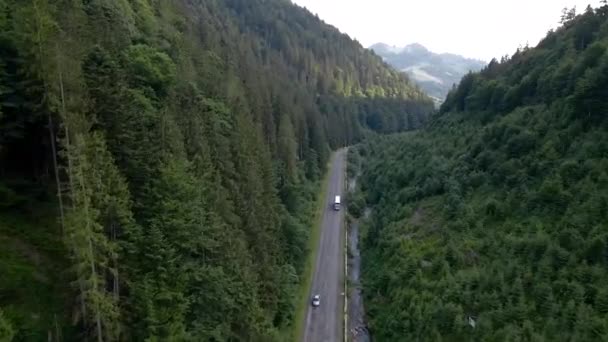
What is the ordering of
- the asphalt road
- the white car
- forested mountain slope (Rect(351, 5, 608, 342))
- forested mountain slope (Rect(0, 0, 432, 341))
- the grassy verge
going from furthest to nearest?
the white car < the grassy verge < the asphalt road < forested mountain slope (Rect(351, 5, 608, 342)) < forested mountain slope (Rect(0, 0, 432, 341))

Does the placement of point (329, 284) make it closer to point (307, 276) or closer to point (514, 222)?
point (307, 276)

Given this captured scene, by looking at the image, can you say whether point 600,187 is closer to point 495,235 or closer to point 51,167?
point 495,235

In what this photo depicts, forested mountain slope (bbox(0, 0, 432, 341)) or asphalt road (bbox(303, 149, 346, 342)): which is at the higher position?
forested mountain slope (bbox(0, 0, 432, 341))

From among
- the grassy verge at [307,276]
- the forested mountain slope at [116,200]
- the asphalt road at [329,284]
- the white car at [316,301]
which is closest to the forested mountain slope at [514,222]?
the asphalt road at [329,284]

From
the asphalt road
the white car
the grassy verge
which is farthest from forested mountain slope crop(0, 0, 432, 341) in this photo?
the white car

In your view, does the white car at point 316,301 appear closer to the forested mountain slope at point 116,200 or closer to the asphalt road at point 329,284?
the asphalt road at point 329,284

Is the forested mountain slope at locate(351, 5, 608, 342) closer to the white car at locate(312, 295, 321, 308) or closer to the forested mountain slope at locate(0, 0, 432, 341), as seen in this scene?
the white car at locate(312, 295, 321, 308)
